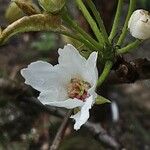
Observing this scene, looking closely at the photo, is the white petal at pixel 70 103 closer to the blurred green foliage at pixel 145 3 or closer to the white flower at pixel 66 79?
the white flower at pixel 66 79

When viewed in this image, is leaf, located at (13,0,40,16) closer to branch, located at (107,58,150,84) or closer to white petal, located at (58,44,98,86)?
white petal, located at (58,44,98,86)

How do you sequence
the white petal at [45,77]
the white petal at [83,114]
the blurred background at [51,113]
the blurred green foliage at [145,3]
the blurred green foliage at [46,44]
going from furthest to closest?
the blurred green foliage at [46,44] < the blurred green foliage at [145,3] < the blurred background at [51,113] < the white petal at [45,77] < the white petal at [83,114]

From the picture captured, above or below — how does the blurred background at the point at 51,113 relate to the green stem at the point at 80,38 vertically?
below

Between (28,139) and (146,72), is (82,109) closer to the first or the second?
(146,72)

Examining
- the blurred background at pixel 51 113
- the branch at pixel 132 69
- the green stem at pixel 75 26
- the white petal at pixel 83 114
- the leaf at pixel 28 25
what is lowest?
the blurred background at pixel 51 113

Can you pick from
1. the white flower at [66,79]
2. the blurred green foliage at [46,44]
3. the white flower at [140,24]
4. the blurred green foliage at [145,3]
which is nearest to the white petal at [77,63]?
the white flower at [66,79]

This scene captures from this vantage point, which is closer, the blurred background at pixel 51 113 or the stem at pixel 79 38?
the stem at pixel 79 38

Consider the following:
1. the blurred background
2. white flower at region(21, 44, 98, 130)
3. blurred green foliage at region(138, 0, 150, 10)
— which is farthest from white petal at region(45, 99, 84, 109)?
blurred green foliage at region(138, 0, 150, 10)
